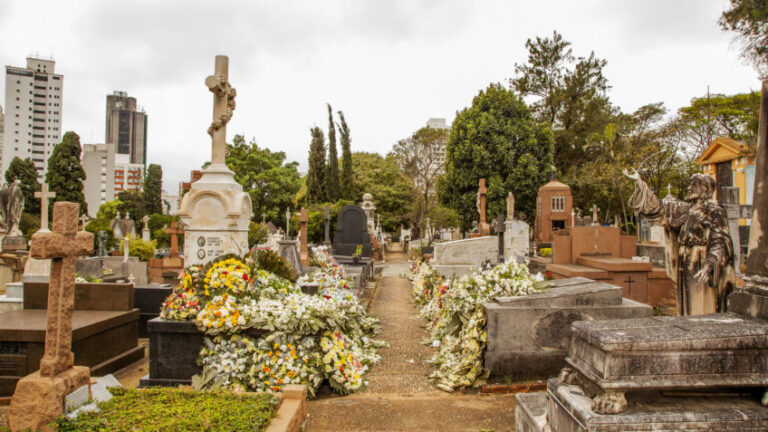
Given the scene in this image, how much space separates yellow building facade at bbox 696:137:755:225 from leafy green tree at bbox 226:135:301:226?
1024 inches

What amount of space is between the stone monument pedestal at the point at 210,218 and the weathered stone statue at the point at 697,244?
225 inches

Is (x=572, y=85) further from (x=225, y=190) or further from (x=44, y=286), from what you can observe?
(x=44, y=286)

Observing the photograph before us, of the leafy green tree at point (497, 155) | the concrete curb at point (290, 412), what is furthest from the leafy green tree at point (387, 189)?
the concrete curb at point (290, 412)

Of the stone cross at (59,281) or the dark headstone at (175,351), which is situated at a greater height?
the stone cross at (59,281)

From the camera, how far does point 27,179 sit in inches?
1330

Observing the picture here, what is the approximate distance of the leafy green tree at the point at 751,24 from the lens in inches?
693

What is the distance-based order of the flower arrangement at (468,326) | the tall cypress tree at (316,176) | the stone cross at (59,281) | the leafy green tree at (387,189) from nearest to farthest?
the stone cross at (59,281), the flower arrangement at (468,326), the tall cypress tree at (316,176), the leafy green tree at (387,189)

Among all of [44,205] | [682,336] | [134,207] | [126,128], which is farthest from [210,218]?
[126,128]

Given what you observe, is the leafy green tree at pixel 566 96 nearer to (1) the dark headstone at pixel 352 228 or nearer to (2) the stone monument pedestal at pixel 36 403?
(1) the dark headstone at pixel 352 228

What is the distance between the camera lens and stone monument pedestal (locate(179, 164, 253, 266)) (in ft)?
24.0

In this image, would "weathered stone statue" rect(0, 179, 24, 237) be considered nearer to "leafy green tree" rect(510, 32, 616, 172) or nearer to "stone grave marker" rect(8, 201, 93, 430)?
"stone grave marker" rect(8, 201, 93, 430)

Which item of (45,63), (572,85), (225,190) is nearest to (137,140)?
(45,63)

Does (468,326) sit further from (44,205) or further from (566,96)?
(566,96)

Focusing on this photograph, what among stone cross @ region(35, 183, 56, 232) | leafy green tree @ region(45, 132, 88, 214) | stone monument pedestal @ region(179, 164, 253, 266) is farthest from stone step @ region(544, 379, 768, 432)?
leafy green tree @ region(45, 132, 88, 214)
